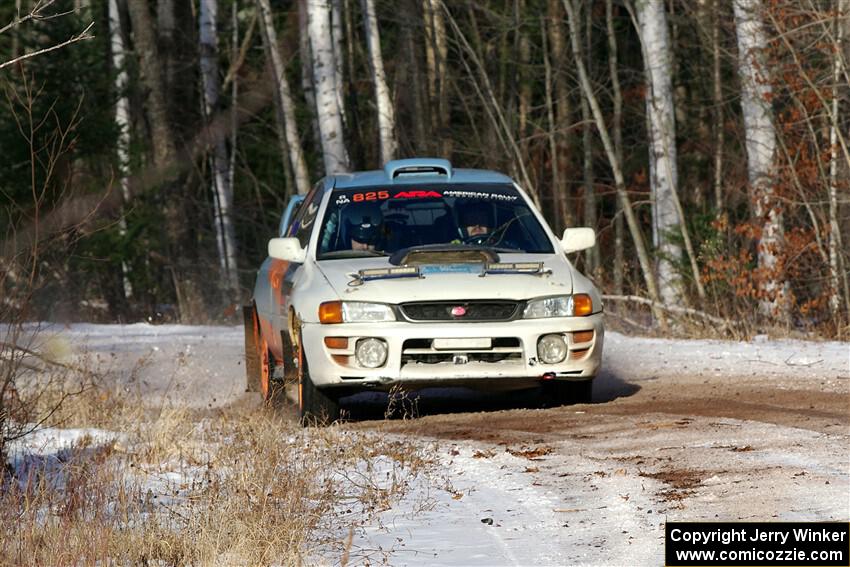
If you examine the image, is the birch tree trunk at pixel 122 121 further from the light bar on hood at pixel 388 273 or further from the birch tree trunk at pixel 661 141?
the light bar on hood at pixel 388 273

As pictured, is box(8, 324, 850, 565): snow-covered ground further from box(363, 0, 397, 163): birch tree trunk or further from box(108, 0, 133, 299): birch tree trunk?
box(363, 0, 397, 163): birch tree trunk

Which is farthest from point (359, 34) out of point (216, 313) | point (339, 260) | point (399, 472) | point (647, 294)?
point (399, 472)

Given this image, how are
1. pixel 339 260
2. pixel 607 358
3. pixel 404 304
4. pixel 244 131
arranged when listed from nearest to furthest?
1. pixel 404 304
2. pixel 339 260
3. pixel 607 358
4. pixel 244 131

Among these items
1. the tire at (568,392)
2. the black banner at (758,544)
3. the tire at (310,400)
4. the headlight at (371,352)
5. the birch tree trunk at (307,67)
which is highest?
the birch tree trunk at (307,67)

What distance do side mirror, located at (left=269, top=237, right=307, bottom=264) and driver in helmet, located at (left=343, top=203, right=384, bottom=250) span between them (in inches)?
14.3

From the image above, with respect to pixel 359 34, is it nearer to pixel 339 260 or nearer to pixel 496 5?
pixel 496 5

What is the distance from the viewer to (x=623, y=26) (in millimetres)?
33531

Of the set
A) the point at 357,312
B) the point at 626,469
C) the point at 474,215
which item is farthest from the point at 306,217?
the point at 626,469

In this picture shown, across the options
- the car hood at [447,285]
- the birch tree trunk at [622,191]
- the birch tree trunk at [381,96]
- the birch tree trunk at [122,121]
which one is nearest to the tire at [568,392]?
the car hood at [447,285]

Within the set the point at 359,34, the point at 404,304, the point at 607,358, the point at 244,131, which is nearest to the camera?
the point at 404,304

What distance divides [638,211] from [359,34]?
1164 cm

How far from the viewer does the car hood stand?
984cm

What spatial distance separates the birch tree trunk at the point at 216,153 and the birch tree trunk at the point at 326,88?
301 inches

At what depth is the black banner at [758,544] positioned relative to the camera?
18.4 ft
